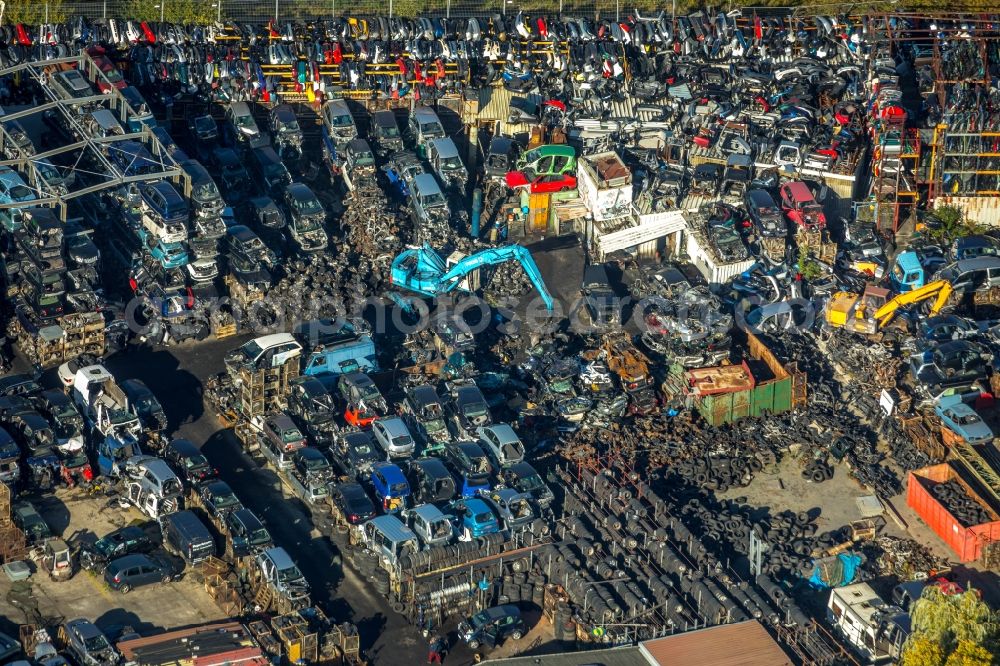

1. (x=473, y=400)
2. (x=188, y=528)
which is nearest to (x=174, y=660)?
(x=188, y=528)

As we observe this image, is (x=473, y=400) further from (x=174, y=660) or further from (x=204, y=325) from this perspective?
(x=174, y=660)

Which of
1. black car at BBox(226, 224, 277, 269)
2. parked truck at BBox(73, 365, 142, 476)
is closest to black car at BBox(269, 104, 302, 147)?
black car at BBox(226, 224, 277, 269)

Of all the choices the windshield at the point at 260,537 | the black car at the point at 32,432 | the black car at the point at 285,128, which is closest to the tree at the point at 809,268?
the black car at the point at 285,128

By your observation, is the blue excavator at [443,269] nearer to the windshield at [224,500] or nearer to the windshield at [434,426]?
the windshield at [434,426]

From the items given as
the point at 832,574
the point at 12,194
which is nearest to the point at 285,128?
the point at 12,194

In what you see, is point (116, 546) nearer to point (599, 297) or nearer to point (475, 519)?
point (475, 519)

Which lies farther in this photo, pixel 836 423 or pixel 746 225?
pixel 746 225
